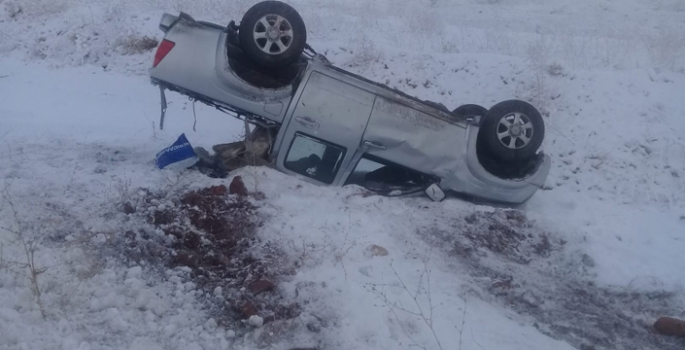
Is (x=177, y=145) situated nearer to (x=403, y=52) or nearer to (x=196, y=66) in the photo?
(x=196, y=66)

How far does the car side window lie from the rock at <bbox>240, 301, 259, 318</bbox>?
2.50 metres

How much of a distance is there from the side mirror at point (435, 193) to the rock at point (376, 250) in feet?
5.21

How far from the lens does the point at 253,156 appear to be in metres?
7.05

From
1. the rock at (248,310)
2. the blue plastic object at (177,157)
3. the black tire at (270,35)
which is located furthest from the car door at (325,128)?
the rock at (248,310)

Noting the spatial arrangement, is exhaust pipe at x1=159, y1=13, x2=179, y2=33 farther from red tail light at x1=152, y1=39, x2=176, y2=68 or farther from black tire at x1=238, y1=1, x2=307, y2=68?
black tire at x1=238, y1=1, x2=307, y2=68

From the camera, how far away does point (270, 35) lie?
6707mm

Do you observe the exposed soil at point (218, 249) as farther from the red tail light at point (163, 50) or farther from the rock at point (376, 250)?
the red tail light at point (163, 50)

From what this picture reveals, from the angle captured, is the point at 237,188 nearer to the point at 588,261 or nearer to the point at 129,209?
the point at 129,209

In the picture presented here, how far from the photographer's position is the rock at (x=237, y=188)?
640cm

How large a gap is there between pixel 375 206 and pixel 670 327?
2.88 m

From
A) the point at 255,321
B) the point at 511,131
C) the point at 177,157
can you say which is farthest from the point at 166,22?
the point at 511,131

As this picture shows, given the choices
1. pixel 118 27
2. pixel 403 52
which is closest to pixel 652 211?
pixel 403 52

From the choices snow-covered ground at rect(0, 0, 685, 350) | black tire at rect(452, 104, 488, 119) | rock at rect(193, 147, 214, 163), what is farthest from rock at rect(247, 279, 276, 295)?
black tire at rect(452, 104, 488, 119)

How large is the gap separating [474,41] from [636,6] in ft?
26.0
